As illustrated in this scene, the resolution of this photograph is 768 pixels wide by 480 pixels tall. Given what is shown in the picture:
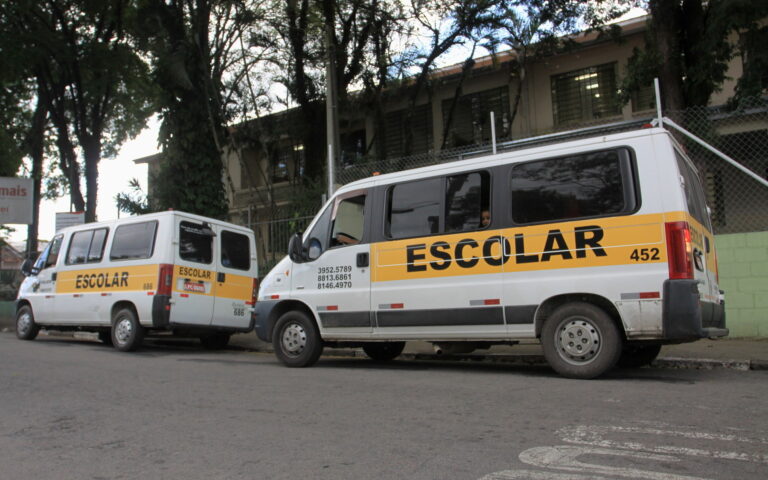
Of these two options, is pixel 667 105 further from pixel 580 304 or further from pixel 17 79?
pixel 17 79

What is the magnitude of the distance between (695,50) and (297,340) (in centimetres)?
888

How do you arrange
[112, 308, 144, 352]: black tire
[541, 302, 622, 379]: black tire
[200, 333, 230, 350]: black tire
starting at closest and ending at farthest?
1. [541, 302, 622, 379]: black tire
2. [112, 308, 144, 352]: black tire
3. [200, 333, 230, 350]: black tire

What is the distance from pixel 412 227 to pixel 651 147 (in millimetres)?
2695

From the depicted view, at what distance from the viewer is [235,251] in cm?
1134

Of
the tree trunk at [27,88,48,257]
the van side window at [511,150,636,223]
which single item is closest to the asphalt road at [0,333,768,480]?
the van side window at [511,150,636,223]

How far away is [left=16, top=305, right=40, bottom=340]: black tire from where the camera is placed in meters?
12.8

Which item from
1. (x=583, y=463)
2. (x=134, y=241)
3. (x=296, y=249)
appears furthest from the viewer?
(x=134, y=241)

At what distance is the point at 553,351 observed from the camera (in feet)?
21.0

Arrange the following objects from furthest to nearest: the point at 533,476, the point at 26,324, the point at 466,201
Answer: the point at 26,324 < the point at 466,201 < the point at 533,476

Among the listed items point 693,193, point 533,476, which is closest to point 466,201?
point 693,193

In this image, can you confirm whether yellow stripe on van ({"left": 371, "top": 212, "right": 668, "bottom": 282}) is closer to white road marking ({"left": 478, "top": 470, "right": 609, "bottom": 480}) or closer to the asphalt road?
the asphalt road

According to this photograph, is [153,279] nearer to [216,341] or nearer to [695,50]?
[216,341]

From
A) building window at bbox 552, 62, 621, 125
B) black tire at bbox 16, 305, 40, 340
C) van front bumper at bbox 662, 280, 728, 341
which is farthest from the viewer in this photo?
building window at bbox 552, 62, 621, 125

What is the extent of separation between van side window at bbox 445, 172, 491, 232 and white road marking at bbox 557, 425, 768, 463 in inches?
120
